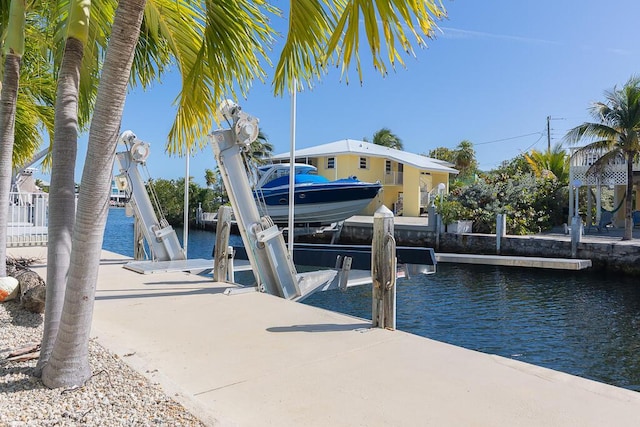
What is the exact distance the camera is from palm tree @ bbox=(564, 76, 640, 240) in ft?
62.6

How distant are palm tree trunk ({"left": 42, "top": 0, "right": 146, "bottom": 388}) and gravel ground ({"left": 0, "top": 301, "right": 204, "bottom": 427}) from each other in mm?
197

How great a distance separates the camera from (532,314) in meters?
11.2

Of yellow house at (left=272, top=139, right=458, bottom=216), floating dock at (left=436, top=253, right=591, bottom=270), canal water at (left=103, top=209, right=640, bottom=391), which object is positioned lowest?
canal water at (left=103, top=209, right=640, bottom=391)

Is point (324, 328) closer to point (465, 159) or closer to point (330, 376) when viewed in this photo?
point (330, 376)

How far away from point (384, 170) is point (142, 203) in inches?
1091

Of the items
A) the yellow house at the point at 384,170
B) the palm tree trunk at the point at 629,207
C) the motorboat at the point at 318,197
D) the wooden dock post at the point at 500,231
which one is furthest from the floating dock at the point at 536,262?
the yellow house at the point at 384,170

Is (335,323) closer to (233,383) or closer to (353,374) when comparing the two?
(353,374)

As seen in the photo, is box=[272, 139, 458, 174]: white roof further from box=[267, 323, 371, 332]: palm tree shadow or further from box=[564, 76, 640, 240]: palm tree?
box=[267, 323, 371, 332]: palm tree shadow

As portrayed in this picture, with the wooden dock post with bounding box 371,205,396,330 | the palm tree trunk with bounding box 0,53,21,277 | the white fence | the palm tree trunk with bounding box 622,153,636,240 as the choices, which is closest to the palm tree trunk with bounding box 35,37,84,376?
the palm tree trunk with bounding box 0,53,21,277

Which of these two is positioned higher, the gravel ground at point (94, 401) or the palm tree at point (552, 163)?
the palm tree at point (552, 163)

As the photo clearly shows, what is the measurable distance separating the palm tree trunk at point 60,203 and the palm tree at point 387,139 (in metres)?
52.7

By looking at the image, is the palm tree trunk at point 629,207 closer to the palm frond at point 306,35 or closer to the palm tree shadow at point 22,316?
the palm frond at point 306,35

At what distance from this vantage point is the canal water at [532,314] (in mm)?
8219

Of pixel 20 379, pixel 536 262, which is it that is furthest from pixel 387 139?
pixel 20 379
